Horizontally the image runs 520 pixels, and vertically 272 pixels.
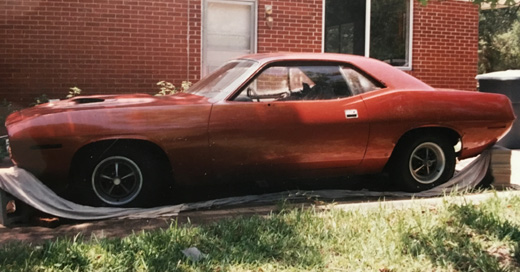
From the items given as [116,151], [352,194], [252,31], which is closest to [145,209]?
[116,151]

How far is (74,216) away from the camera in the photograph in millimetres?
4777

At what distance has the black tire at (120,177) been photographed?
16.2 ft

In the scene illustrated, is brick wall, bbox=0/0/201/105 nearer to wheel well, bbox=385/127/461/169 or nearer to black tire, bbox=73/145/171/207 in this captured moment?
black tire, bbox=73/145/171/207

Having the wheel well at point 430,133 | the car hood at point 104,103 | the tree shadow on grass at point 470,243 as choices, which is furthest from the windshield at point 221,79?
the tree shadow on grass at point 470,243

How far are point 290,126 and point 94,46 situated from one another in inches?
196

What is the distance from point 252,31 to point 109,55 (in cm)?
250

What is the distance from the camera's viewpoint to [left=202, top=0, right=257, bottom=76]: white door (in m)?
10.1

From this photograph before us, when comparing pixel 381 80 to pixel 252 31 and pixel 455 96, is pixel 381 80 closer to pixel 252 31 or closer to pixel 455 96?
pixel 455 96

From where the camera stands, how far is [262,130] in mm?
5309

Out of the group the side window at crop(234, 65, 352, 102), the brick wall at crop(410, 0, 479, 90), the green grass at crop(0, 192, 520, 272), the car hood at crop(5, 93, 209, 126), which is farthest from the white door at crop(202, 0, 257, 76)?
the green grass at crop(0, 192, 520, 272)

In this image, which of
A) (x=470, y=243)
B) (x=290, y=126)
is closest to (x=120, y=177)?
(x=290, y=126)

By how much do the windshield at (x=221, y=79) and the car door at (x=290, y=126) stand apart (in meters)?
0.22

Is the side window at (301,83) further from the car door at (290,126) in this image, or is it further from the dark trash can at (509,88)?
the dark trash can at (509,88)

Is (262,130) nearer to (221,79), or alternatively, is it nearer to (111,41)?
(221,79)
